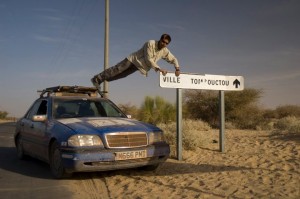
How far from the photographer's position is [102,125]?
7387mm

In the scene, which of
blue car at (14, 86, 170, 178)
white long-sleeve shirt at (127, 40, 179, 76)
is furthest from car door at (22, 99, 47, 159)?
white long-sleeve shirt at (127, 40, 179, 76)

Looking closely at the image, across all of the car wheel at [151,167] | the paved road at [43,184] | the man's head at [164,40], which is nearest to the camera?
the paved road at [43,184]

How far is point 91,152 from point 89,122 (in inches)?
35.6

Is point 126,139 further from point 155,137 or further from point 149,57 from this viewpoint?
point 149,57

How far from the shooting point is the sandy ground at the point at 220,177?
5.87 m

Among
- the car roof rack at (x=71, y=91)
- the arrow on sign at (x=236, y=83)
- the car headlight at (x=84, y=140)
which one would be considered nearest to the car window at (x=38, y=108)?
the car roof rack at (x=71, y=91)

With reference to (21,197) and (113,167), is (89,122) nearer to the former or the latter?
(113,167)

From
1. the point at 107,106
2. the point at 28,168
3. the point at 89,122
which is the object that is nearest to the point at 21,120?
the point at 28,168

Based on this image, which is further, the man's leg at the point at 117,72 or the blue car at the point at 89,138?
the man's leg at the point at 117,72

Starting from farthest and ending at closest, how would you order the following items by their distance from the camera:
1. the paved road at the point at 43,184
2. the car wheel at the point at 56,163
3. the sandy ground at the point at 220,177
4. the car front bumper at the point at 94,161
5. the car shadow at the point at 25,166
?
1. the car shadow at the point at 25,166
2. the car wheel at the point at 56,163
3. the car front bumper at the point at 94,161
4. the paved road at the point at 43,184
5. the sandy ground at the point at 220,177

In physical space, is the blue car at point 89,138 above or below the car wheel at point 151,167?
above

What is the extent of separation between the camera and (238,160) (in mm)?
8656

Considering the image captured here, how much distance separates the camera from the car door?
8.36 metres

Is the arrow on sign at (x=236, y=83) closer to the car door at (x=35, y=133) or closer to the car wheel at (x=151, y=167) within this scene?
the car wheel at (x=151, y=167)
